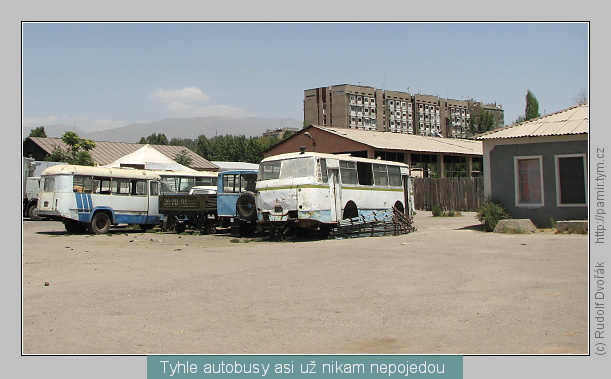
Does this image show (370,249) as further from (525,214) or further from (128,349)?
(128,349)

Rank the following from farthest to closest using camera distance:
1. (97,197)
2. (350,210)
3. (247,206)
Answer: (97,197) < (247,206) < (350,210)

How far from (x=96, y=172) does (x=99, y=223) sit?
1986 mm

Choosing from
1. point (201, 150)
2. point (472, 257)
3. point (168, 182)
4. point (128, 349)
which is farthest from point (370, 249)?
point (201, 150)

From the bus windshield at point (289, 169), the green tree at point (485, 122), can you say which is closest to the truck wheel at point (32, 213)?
the bus windshield at point (289, 169)

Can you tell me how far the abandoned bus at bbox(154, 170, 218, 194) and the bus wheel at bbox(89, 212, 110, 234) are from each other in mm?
3227

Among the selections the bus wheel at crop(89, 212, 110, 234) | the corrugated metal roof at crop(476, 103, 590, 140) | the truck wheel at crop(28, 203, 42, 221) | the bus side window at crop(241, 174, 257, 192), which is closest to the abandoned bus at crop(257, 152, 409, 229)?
the bus side window at crop(241, 174, 257, 192)

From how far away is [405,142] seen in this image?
4266 centimetres

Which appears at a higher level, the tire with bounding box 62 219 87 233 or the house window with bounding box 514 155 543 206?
the house window with bounding box 514 155 543 206

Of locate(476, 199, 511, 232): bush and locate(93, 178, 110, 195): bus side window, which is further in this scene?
locate(93, 178, 110, 195): bus side window

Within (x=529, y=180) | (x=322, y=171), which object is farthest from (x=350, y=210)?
(x=529, y=180)

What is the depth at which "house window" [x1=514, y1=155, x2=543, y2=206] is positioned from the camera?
794 inches

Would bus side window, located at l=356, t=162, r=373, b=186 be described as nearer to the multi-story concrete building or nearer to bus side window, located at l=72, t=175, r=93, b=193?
bus side window, located at l=72, t=175, r=93, b=193

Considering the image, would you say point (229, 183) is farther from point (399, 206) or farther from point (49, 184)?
point (49, 184)

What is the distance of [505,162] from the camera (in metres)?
20.9
